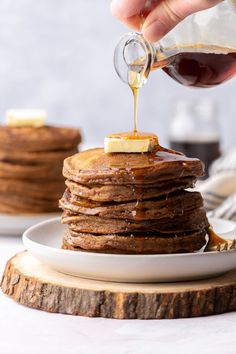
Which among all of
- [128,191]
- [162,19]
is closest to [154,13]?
[162,19]

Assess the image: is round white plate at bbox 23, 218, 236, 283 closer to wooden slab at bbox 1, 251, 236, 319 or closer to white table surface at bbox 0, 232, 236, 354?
wooden slab at bbox 1, 251, 236, 319

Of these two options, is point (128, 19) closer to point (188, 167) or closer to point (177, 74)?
point (177, 74)

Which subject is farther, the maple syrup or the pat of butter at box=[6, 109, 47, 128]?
the pat of butter at box=[6, 109, 47, 128]

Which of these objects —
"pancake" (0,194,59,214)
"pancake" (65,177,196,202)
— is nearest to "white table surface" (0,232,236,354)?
"pancake" (65,177,196,202)

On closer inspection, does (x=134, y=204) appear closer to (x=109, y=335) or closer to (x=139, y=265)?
(x=139, y=265)

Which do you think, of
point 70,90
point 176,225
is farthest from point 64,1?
point 176,225

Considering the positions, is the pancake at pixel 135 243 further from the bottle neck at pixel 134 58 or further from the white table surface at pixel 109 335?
the bottle neck at pixel 134 58
